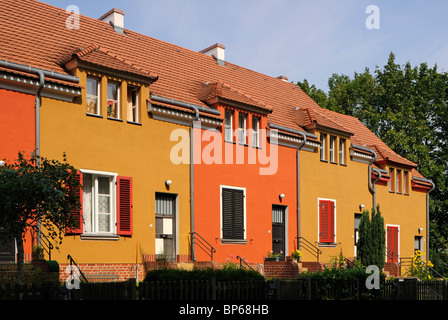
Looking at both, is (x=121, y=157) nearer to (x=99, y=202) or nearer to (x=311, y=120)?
(x=99, y=202)

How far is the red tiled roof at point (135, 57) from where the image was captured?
20750 millimetres

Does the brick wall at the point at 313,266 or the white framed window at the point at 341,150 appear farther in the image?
the white framed window at the point at 341,150

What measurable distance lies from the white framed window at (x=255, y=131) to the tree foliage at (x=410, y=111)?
21.7m

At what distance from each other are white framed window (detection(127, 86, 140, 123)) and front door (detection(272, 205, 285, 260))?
8309mm

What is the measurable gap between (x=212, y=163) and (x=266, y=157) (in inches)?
134

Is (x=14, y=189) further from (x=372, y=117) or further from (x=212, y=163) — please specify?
(x=372, y=117)

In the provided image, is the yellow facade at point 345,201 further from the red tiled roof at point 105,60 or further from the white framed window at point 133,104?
the red tiled roof at point 105,60

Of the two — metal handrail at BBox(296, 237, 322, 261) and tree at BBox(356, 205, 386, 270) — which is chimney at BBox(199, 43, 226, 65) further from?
tree at BBox(356, 205, 386, 270)

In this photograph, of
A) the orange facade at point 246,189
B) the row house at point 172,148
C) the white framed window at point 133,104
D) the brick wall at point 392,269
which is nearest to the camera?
the row house at point 172,148

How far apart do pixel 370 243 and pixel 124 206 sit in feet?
43.8

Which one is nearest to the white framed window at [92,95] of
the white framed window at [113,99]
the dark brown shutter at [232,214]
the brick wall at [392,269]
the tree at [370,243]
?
the white framed window at [113,99]

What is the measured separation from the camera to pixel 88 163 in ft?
65.9

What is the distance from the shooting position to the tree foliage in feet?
150
